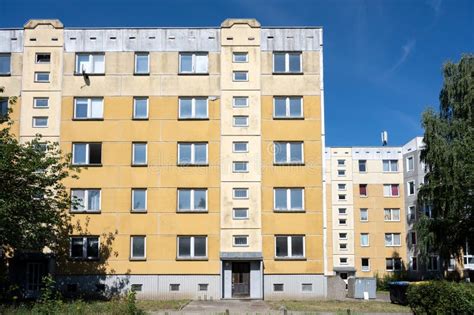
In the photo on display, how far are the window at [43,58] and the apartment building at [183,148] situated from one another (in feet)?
0.19

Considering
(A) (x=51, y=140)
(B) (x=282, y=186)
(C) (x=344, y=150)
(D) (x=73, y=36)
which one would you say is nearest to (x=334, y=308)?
(B) (x=282, y=186)

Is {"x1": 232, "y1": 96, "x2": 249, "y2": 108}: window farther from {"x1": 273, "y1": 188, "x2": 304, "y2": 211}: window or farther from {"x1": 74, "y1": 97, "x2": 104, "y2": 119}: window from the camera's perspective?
{"x1": 74, "y1": 97, "x2": 104, "y2": 119}: window

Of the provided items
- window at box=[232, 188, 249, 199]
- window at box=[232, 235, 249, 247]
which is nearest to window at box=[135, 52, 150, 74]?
window at box=[232, 188, 249, 199]

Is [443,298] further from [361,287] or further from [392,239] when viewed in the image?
[392,239]

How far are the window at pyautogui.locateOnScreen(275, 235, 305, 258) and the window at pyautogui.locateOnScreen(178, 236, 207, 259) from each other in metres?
4.17

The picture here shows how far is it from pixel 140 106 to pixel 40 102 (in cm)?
588

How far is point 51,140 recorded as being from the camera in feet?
109

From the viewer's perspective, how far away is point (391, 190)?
6228 centimetres

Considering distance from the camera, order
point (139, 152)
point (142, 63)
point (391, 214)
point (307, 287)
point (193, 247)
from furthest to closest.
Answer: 1. point (391, 214)
2. point (142, 63)
3. point (139, 152)
4. point (193, 247)
5. point (307, 287)

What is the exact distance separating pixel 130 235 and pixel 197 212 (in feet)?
13.3

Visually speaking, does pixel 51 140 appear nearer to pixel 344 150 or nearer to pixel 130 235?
pixel 130 235

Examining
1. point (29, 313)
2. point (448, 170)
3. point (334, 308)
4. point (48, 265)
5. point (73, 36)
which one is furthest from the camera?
point (448, 170)

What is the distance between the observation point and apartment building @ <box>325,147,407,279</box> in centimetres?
6094

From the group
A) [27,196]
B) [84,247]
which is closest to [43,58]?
[27,196]
